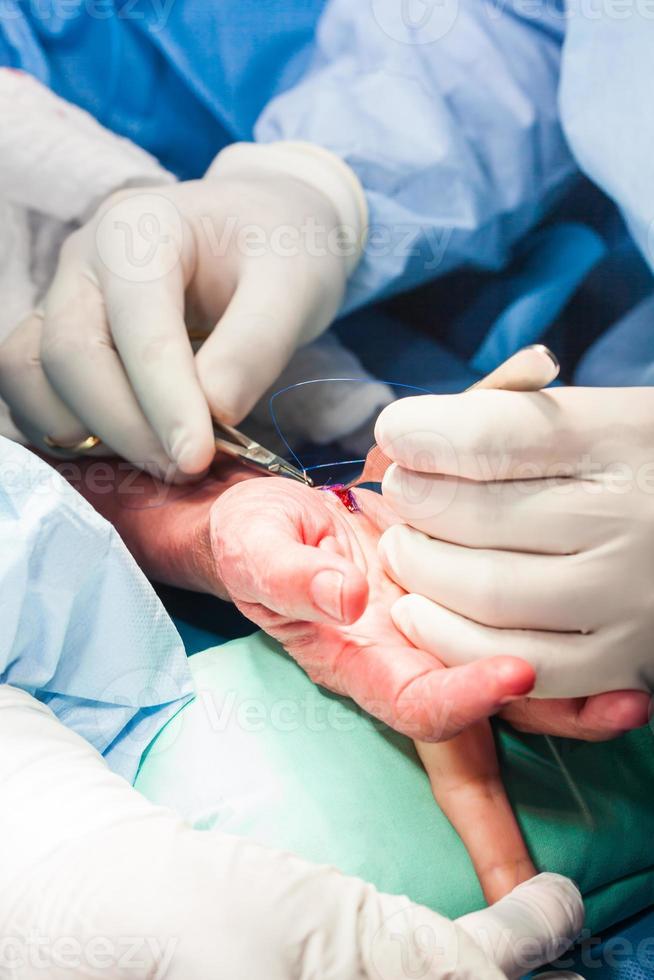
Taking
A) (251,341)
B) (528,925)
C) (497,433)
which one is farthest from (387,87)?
(528,925)

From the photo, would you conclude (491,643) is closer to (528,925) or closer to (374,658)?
(374,658)

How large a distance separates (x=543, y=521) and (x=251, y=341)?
21.1 inches

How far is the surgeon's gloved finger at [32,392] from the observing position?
4.14 ft

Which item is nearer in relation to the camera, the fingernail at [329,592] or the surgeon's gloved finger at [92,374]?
the fingernail at [329,592]

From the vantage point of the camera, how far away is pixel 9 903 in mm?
651

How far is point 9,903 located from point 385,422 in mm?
518

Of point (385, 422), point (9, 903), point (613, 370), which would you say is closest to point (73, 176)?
point (385, 422)

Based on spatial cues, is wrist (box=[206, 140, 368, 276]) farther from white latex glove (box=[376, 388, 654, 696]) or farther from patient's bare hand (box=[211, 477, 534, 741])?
white latex glove (box=[376, 388, 654, 696])

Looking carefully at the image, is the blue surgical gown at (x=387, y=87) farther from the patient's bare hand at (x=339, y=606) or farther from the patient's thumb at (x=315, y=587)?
the patient's thumb at (x=315, y=587)

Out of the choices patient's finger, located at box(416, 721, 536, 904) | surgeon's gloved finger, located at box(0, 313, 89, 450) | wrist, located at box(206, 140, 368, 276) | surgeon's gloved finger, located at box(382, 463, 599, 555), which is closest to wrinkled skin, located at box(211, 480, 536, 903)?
patient's finger, located at box(416, 721, 536, 904)

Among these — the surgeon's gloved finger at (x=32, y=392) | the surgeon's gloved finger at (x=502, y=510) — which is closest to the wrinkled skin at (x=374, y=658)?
the surgeon's gloved finger at (x=502, y=510)

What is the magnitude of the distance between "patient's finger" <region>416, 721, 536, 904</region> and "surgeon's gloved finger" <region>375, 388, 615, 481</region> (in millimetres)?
322

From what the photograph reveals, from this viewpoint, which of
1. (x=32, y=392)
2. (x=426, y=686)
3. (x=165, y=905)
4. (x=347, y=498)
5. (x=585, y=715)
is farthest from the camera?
(x=32, y=392)

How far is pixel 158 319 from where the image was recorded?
1139 mm
